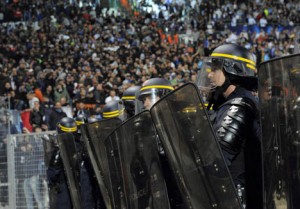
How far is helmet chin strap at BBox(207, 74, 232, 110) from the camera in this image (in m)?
4.49

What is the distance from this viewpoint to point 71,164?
8977 mm

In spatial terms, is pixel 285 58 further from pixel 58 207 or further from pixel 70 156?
pixel 58 207

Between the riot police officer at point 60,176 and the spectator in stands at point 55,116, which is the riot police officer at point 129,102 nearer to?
the riot police officer at point 60,176

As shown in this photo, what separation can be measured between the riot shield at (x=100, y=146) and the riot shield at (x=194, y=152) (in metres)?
2.34

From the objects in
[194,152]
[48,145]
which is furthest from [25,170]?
[194,152]

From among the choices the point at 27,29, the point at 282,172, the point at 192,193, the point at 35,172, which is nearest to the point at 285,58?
the point at 282,172

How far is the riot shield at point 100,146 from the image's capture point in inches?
251

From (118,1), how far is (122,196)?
75.5ft

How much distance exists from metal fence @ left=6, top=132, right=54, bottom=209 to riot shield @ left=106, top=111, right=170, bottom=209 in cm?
722

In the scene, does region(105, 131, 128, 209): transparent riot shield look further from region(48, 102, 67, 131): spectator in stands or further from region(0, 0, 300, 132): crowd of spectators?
region(48, 102, 67, 131): spectator in stands

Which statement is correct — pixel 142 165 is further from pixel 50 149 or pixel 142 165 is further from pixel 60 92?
pixel 60 92

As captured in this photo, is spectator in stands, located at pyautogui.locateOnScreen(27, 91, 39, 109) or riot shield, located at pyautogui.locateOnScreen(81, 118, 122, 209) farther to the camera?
spectator in stands, located at pyautogui.locateOnScreen(27, 91, 39, 109)

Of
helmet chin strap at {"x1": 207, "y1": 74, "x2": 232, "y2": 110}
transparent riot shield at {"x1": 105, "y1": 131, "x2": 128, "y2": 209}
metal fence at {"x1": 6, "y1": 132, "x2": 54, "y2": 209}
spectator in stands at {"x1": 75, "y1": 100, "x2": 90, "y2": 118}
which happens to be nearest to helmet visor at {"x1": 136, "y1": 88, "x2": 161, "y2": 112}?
transparent riot shield at {"x1": 105, "y1": 131, "x2": 128, "y2": 209}

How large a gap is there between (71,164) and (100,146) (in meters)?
2.34
